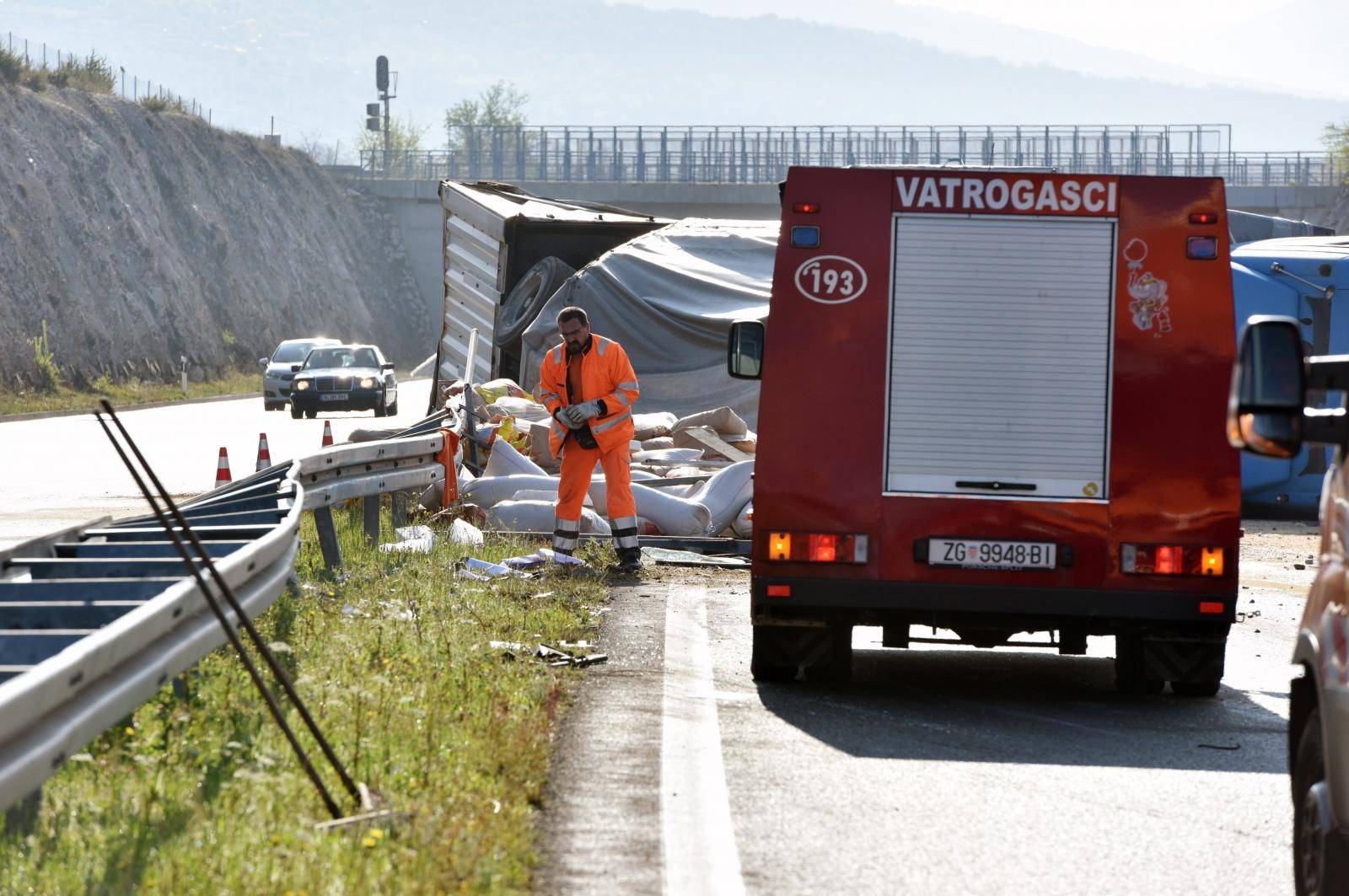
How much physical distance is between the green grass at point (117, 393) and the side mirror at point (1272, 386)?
32.4 m

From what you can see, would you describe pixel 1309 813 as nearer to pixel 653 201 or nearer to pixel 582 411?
pixel 582 411

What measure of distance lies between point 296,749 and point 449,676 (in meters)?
2.70

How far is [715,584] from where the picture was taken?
12773mm

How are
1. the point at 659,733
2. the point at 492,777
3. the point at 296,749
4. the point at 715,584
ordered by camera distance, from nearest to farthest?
the point at 296,749 < the point at 492,777 < the point at 659,733 < the point at 715,584

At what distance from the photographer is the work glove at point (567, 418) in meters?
13.0

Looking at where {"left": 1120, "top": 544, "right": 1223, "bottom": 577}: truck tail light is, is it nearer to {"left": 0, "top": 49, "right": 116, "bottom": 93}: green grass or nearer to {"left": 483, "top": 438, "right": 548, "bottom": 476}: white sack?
{"left": 483, "top": 438, "right": 548, "bottom": 476}: white sack

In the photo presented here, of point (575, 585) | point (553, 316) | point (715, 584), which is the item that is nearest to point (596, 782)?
point (575, 585)

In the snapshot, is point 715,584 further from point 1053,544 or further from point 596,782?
point 596,782

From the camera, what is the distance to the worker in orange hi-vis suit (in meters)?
13.1

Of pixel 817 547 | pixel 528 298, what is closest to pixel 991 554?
pixel 817 547

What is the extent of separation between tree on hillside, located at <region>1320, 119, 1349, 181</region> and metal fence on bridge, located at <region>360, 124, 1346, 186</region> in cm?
43

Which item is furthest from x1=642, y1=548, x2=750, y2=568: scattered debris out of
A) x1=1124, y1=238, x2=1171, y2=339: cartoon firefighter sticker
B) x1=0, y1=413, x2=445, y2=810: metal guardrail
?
x1=1124, y1=238, x2=1171, y2=339: cartoon firefighter sticker

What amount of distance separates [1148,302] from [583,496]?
5.41 m

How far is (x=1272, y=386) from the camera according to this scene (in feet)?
13.5
